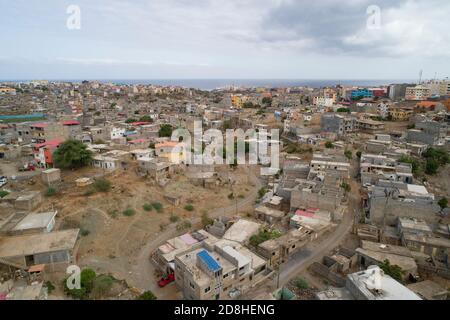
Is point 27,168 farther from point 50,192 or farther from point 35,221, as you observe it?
point 35,221

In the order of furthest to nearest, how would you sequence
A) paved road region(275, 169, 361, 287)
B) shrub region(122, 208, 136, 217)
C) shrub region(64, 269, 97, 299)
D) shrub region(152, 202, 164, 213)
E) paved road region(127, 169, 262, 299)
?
shrub region(152, 202, 164, 213)
shrub region(122, 208, 136, 217)
paved road region(275, 169, 361, 287)
paved road region(127, 169, 262, 299)
shrub region(64, 269, 97, 299)

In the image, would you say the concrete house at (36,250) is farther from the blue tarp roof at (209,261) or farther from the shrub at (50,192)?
the blue tarp roof at (209,261)

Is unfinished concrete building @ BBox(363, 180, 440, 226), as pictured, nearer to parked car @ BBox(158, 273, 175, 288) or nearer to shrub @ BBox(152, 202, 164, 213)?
parked car @ BBox(158, 273, 175, 288)

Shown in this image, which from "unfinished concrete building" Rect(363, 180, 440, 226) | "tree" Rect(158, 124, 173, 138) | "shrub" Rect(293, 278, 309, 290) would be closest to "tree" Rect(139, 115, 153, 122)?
"tree" Rect(158, 124, 173, 138)

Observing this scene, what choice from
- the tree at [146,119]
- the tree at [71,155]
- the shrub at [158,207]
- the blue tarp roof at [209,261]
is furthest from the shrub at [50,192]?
the tree at [146,119]

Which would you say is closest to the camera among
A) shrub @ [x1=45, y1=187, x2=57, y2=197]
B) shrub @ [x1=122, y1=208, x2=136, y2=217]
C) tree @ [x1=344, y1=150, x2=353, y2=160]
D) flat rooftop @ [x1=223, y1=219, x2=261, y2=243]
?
flat rooftop @ [x1=223, y1=219, x2=261, y2=243]

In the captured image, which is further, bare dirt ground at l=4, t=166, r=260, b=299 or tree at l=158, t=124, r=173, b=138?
tree at l=158, t=124, r=173, b=138

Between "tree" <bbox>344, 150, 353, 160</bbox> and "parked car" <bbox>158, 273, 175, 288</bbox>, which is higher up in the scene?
"tree" <bbox>344, 150, 353, 160</bbox>
